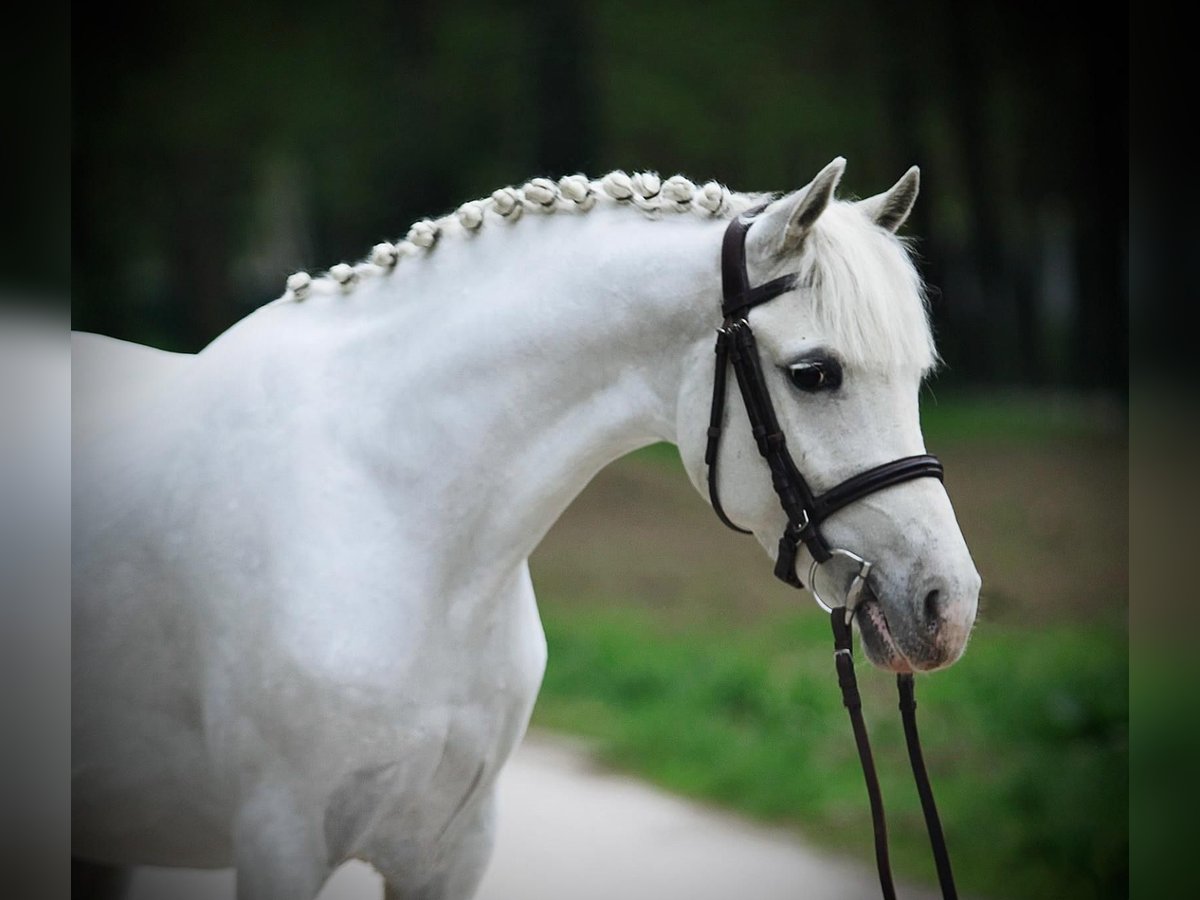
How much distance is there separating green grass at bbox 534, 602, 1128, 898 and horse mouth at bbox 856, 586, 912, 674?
49.0 inches

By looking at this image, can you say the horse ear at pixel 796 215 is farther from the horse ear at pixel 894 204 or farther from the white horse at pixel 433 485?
the horse ear at pixel 894 204

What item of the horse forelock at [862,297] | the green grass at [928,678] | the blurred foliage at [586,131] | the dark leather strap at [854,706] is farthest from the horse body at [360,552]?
the green grass at [928,678]

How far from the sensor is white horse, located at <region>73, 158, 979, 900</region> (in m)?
1.40

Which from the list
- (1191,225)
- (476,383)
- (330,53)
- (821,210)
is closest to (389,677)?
(476,383)

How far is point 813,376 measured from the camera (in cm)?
139

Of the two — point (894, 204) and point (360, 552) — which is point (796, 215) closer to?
point (894, 204)

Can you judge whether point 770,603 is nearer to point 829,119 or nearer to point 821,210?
point 829,119

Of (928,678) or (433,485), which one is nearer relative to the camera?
(433,485)

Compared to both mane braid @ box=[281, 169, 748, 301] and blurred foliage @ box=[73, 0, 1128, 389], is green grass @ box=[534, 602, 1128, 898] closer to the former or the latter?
blurred foliage @ box=[73, 0, 1128, 389]

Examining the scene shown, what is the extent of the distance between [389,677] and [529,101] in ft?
4.90

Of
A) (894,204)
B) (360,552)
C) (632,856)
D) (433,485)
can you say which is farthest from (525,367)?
(632,856)

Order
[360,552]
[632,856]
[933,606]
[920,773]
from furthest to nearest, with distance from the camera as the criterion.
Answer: [632,856], [920,773], [360,552], [933,606]

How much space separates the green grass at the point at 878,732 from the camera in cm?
248

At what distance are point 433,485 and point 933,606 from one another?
0.67m
